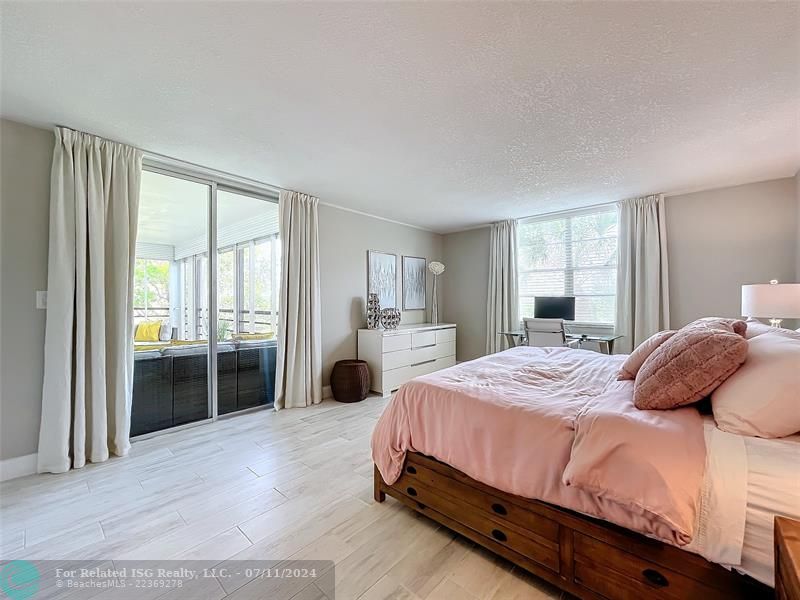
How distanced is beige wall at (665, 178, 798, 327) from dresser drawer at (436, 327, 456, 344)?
285cm

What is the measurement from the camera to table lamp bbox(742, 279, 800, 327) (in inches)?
95.9

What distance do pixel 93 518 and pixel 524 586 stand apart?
2.29 meters

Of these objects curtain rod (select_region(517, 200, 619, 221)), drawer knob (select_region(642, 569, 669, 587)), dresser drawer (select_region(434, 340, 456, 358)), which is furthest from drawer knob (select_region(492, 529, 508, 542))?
curtain rod (select_region(517, 200, 619, 221))

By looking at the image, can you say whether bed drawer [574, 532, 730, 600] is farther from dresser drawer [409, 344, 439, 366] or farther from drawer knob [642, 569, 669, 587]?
dresser drawer [409, 344, 439, 366]

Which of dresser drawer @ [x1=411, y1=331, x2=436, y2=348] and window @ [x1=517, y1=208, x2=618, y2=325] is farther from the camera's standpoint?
dresser drawer @ [x1=411, y1=331, x2=436, y2=348]

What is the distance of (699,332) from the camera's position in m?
1.35

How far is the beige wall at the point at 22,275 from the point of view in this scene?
224cm

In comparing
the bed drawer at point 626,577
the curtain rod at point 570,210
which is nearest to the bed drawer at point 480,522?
the bed drawer at point 626,577

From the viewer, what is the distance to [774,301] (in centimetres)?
251

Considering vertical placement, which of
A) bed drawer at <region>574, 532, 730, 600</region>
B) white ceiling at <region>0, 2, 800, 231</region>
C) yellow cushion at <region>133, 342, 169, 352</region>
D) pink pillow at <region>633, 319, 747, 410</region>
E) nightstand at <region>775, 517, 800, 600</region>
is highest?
white ceiling at <region>0, 2, 800, 231</region>

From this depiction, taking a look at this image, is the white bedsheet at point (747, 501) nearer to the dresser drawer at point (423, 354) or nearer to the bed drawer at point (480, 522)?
the bed drawer at point (480, 522)

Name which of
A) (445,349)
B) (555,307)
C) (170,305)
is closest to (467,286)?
(445,349)

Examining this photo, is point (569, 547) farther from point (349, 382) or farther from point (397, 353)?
point (397, 353)

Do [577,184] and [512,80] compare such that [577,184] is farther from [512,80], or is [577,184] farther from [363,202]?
[363,202]
